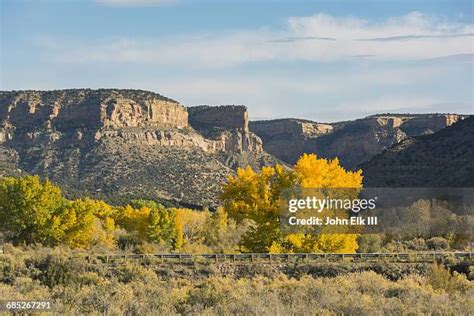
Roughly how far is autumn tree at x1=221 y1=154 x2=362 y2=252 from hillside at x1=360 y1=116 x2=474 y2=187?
38.7 m

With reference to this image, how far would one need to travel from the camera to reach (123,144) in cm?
14238

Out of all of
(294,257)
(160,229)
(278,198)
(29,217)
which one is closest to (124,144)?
(160,229)

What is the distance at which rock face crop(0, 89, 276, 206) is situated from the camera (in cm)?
11994

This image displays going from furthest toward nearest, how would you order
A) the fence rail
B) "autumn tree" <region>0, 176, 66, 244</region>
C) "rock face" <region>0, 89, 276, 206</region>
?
"rock face" <region>0, 89, 276, 206</region>
"autumn tree" <region>0, 176, 66, 244</region>
the fence rail

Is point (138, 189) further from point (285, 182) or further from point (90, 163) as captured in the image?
point (285, 182)

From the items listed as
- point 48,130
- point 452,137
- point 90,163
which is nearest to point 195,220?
point 452,137

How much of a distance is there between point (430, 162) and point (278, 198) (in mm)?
56341

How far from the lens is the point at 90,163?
12669 cm

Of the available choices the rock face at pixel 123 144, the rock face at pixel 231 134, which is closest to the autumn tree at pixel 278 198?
the rock face at pixel 123 144

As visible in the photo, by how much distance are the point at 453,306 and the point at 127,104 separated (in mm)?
157008

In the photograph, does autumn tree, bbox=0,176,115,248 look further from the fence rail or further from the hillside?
the hillside

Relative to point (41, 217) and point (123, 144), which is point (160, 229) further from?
point (123, 144)

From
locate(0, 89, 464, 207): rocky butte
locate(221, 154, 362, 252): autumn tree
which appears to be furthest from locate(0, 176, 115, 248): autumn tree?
locate(0, 89, 464, 207): rocky butte

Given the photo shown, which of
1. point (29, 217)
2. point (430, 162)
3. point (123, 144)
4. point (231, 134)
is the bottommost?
point (29, 217)
